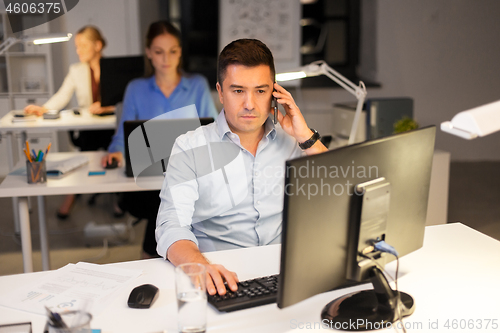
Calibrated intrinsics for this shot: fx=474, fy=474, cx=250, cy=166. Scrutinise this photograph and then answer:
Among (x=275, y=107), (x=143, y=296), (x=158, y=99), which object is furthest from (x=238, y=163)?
(x=158, y=99)

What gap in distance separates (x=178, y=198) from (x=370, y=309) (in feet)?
2.28

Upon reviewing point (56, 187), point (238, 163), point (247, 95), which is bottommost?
point (56, 187)

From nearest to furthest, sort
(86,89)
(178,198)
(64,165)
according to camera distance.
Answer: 1. (178,198)
2. (64,165)
3. (86,89)

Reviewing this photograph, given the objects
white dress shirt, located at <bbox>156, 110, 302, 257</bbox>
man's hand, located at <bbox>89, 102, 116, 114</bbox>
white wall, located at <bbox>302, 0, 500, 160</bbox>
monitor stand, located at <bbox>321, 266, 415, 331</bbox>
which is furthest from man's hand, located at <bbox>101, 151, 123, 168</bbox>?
white wall, located at <bbox>302, 0, 500, 160</bbox>

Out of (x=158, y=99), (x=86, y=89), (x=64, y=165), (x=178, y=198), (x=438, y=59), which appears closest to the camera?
(x=178, y=198)

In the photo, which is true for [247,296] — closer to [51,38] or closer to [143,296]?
[143,296]

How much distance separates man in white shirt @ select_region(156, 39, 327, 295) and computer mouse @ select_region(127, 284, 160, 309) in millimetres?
370

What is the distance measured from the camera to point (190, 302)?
3.15ft

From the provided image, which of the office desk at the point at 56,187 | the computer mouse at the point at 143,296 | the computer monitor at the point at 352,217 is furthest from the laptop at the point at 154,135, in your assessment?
the computer monitor at the point at 352,217

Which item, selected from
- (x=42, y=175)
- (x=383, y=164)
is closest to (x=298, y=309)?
(x=383, y=164)

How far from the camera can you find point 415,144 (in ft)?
3.55

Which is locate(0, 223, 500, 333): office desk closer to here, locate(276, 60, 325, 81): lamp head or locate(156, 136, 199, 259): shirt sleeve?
locate(156, 136, 199, 259): shirt sleeve

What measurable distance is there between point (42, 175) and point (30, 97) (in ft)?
9.40

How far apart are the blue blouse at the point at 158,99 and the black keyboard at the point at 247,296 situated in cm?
174
